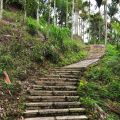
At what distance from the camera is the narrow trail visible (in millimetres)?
6461

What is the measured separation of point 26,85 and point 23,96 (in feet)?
3.08

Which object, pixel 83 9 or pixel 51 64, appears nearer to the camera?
pixel 51 64

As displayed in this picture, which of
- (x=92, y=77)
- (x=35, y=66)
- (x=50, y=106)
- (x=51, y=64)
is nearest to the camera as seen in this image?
(x=50, y=106)

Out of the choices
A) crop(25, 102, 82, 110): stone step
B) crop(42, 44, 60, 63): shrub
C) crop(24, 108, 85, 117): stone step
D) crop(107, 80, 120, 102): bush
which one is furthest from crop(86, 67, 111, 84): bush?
crop(42, 44, 60, 63): shrub

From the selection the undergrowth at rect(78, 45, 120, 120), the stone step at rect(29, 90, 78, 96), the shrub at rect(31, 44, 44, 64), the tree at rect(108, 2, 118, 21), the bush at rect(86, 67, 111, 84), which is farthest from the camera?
the tree at rect(108, 2, 118, 21)

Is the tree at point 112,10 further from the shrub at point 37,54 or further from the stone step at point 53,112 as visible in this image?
the stone step at point 53,112

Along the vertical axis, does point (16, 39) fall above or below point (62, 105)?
above

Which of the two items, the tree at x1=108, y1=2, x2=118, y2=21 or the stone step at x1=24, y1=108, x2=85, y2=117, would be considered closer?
the stone step at x1=24, y1=108, x2=85, y2=117

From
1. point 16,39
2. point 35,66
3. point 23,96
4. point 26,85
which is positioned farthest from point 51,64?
point 23,96

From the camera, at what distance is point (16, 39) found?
39.3 ft

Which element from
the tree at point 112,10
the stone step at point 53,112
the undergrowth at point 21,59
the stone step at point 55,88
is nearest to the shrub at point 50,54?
the undergrowth at point 21,59

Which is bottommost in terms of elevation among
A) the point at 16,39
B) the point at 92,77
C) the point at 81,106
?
the point at 81,106

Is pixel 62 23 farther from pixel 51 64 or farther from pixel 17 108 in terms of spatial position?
pixel 17 108

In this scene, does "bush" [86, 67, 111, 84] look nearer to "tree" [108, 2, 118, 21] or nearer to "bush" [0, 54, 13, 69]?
"bush" [0, 54, 13, 69]
